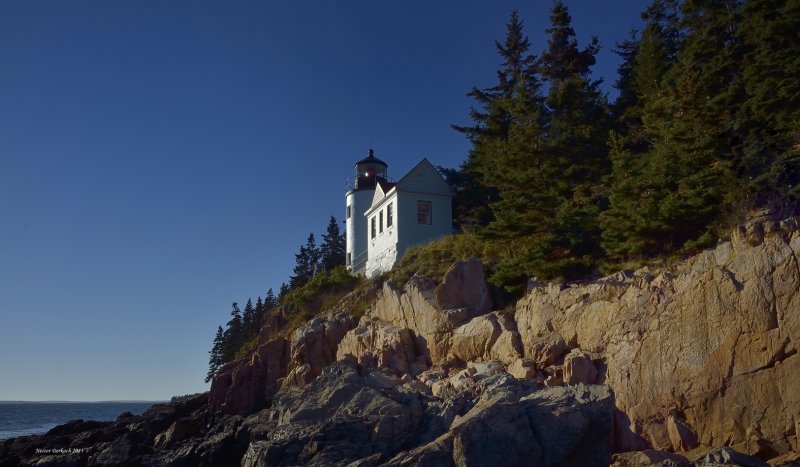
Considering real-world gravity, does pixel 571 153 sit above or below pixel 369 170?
below

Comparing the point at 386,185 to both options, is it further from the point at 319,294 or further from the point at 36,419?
the point at 36,419

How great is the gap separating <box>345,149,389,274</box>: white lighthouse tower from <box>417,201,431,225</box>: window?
4.47m

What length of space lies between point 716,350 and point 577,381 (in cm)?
343

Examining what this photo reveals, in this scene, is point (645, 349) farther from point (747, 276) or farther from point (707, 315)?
point (747, 276)

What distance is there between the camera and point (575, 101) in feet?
94.8

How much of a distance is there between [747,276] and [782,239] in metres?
1.14

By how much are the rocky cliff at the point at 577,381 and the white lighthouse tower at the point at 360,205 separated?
13.7 m

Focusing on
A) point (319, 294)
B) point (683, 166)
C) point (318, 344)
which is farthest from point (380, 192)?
point (683, 166)

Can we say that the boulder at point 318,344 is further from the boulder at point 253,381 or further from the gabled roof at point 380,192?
the gabled roof at point 380,192

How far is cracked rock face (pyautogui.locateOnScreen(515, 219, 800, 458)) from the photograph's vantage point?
1362 centimetres

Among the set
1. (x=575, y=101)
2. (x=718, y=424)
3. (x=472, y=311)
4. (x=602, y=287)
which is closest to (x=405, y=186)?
(x=575, y=101)

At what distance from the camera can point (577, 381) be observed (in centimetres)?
1645

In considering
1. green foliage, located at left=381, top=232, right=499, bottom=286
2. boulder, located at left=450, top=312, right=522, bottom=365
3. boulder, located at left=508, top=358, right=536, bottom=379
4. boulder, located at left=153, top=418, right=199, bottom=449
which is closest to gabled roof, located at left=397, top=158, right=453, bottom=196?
green foliage, located at left=381, top=232, right=499, bottom=286

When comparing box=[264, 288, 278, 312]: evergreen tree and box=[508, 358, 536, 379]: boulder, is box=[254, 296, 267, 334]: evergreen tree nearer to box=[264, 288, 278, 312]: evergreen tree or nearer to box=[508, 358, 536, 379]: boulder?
box=[264, 288, 278, 312]: evergreen tree
